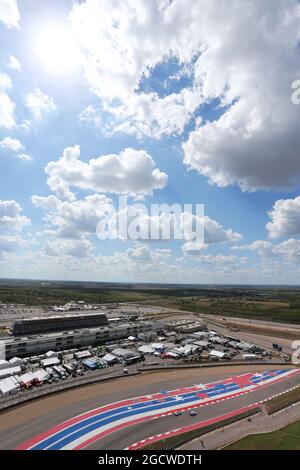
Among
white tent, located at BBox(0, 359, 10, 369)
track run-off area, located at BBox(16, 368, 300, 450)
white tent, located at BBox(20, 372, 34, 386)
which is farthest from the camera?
white tent, located at BBox(0, 359, 10, 369)

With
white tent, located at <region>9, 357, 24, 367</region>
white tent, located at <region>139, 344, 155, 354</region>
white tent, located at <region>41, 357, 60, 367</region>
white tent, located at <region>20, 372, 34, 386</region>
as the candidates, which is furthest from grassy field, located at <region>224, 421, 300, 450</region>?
white tent, located at <region>9, 357, 24, 367</region>

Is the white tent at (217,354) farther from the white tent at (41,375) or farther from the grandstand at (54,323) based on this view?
the grandstand at (54,323)

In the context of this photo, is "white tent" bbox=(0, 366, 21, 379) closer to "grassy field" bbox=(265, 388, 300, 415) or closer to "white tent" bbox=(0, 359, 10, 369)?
"white tent" bbox=(0, 359, 10, 369)

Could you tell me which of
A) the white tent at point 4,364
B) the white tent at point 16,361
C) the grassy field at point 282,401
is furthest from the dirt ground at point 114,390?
the white tent at point 4,364

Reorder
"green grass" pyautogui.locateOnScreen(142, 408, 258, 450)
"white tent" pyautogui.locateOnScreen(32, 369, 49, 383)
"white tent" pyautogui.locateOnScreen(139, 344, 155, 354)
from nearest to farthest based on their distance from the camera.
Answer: "green grass" pyautogui.locateOnScreen(142, 408, 258, 450)
"white tent" pyautogui.locateOnScreen(32, 369, 49, 383)
"white tent" pyautogui.locateOnScreen(139, 344, 155, 354)

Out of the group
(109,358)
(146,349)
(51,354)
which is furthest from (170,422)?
(51,354)
